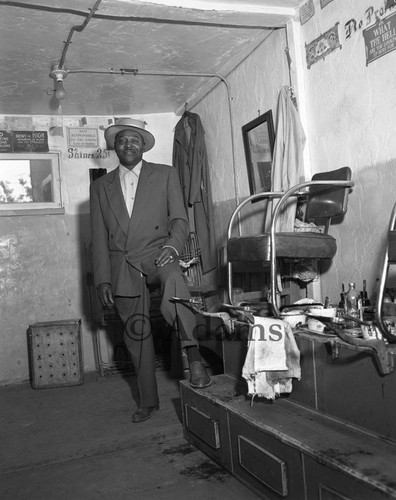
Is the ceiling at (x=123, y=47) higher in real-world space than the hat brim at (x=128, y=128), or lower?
higher

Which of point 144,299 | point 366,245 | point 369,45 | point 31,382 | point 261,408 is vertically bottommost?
point 31,382

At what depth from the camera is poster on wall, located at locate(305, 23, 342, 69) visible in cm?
302

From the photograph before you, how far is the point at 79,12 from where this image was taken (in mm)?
3090

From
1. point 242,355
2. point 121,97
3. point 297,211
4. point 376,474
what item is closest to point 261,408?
point 242,355

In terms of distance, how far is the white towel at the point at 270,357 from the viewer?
7.47ft

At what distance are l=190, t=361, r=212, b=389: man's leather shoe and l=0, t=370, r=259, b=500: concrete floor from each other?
0.34 metres

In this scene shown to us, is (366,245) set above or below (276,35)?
below

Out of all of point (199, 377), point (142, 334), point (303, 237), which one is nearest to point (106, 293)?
point (142, 334)

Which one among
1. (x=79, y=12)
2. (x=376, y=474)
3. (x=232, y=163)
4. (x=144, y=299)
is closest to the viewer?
(x=376, y=474)

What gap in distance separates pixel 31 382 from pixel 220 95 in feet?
9.71

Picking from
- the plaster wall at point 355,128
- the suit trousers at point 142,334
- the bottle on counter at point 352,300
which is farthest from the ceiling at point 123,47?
the bottle on counter at point 352,300

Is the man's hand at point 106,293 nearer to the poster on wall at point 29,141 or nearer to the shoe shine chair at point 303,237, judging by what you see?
the shoe shine chair at point 303,237

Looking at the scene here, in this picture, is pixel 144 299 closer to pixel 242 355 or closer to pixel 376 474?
pixel 242 355

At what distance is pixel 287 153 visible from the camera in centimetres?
329
